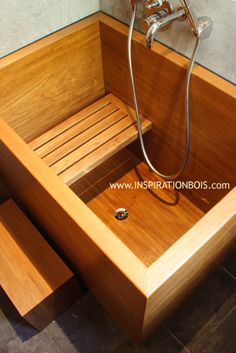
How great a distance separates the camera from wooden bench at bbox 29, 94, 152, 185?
4.17 feet

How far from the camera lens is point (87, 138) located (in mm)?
1354

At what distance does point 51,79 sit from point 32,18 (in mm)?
239

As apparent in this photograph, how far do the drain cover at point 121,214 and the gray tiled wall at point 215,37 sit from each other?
697 millimetres

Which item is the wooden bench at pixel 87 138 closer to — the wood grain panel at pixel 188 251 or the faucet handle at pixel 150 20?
the faucet handle at pixel 150 20

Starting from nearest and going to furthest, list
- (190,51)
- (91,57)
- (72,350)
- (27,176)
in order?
1. (27,176)
2. (190,51)
3. (72,350)
4. (91,57)

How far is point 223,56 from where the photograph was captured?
1.03m

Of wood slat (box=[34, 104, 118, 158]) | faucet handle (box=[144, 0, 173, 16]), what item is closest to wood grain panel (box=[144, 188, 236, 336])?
faucet handle (box=[144, 0, 173, 16])

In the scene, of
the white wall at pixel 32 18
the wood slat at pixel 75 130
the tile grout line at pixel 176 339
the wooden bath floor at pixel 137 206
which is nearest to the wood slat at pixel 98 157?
the wood slat at pixel 75 130

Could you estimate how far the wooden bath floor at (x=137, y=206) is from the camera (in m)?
1.36

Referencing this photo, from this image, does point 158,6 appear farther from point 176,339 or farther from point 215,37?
point 176,339

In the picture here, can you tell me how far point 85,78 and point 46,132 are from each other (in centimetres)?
30

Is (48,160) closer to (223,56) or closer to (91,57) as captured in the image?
(91,57)

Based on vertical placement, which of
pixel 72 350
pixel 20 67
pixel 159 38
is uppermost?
pixel 20 67

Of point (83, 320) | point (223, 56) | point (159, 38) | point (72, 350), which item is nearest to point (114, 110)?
point (159, 38)
